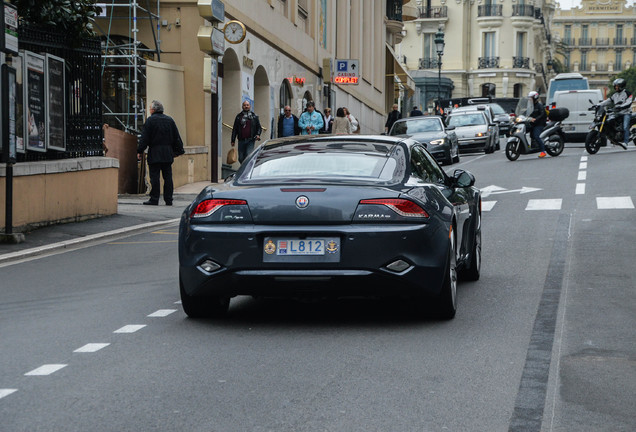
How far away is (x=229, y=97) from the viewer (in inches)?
1183

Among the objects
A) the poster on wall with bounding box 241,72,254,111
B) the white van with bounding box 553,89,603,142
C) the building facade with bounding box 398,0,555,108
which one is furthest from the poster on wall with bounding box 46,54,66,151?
the building facade with bounding box 398,0,555,108

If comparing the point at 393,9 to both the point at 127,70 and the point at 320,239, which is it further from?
the point at 320,239

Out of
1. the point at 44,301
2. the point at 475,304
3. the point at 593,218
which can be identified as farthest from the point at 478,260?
the point at 593,218

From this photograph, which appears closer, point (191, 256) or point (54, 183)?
point (191, 256)

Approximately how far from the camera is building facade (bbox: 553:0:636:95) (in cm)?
15038

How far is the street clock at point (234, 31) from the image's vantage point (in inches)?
1080

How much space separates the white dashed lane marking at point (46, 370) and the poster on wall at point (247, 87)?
23692 mm

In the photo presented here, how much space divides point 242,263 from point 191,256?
42cm

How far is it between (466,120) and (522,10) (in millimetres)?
57533

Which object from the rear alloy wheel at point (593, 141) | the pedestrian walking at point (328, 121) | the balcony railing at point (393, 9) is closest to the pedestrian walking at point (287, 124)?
the pedestrian walking at point (328, 121)

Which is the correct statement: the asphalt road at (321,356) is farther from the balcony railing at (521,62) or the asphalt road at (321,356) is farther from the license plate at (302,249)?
the balcony railing at (521,62)

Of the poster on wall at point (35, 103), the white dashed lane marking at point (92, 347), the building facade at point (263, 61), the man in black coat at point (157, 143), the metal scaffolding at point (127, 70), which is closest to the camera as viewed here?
the white dashed lane marking at point (92, 347)

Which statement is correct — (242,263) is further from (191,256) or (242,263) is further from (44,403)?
(44,403)

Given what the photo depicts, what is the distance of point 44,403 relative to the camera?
581 centimetres
